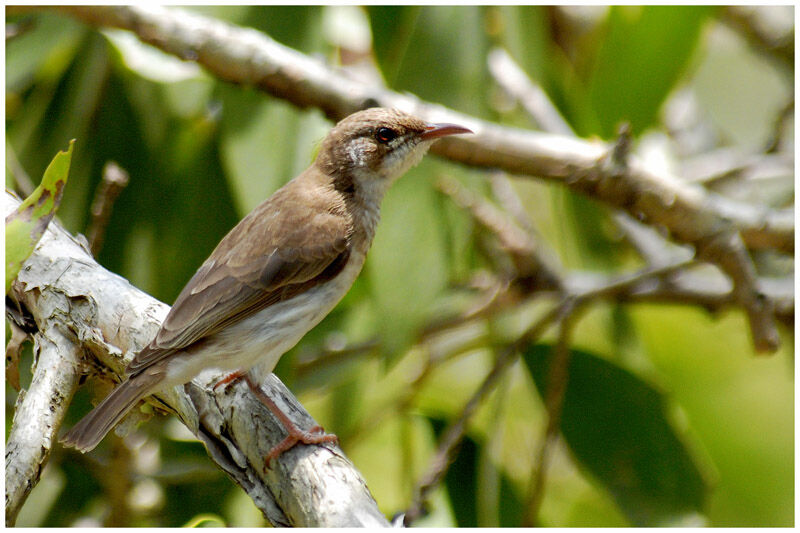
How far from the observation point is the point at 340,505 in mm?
2277

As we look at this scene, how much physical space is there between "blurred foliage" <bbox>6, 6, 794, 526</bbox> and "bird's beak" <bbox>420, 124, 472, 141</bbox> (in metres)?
0.38

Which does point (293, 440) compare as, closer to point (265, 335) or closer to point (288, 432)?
point (288, 432)

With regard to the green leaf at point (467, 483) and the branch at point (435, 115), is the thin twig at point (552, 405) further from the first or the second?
→ the branch at point (435, 115)

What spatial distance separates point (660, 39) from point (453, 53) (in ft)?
4.15

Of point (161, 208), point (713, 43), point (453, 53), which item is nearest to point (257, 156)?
point (161, 208)

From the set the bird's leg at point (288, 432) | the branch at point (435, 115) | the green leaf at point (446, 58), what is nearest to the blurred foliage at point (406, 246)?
the green leaf at point (446, 58)

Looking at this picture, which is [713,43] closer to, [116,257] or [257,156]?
[257,156]

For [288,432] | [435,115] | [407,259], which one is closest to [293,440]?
[288,432]

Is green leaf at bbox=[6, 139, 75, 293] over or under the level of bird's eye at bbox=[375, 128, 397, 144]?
under

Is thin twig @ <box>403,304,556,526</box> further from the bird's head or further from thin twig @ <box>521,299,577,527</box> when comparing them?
the bird's head

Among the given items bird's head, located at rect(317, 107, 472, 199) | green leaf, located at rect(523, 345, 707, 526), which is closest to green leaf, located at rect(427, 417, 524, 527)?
green leaf, located at rect(523, 345, 707, 526)

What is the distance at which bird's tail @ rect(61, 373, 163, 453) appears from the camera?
2.72m

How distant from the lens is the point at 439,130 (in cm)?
350

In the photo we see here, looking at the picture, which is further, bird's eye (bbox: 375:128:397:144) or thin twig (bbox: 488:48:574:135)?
thin twig (bbox: 488:48:574:135)
